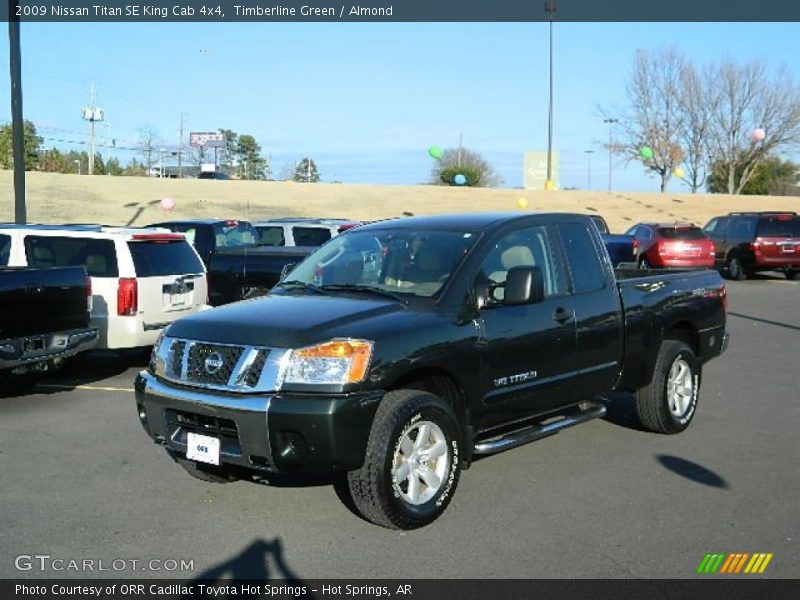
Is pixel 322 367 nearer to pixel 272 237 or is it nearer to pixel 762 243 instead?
pixel 272 237

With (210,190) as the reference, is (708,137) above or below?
above

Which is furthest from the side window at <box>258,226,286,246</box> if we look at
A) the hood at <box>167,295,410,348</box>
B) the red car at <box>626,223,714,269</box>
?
the hood at <box>167,295,410,348</box>

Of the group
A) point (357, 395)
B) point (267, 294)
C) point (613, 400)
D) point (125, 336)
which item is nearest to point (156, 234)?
point (125, 336)

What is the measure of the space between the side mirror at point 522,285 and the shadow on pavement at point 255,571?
2116 millimetres

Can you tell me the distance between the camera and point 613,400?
28.1 feet

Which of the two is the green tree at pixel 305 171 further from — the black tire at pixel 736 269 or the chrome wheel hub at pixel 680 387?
the chrome wheel hub at pixel 680 387

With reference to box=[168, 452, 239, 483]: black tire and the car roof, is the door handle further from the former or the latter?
box=[168, 452, 239, 483]: black tire

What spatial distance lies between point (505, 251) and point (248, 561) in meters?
2.73

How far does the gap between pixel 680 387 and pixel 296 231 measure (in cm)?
1062

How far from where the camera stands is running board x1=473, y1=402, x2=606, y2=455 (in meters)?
5.48

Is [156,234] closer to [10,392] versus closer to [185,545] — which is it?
[10,392]

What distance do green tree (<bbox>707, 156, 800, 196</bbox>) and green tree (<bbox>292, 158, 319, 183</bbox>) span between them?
2431 inches

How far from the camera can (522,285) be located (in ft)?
18.1

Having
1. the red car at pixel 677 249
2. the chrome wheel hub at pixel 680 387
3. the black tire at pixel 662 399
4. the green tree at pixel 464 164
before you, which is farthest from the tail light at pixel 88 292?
the green tree at pixel 464 164
